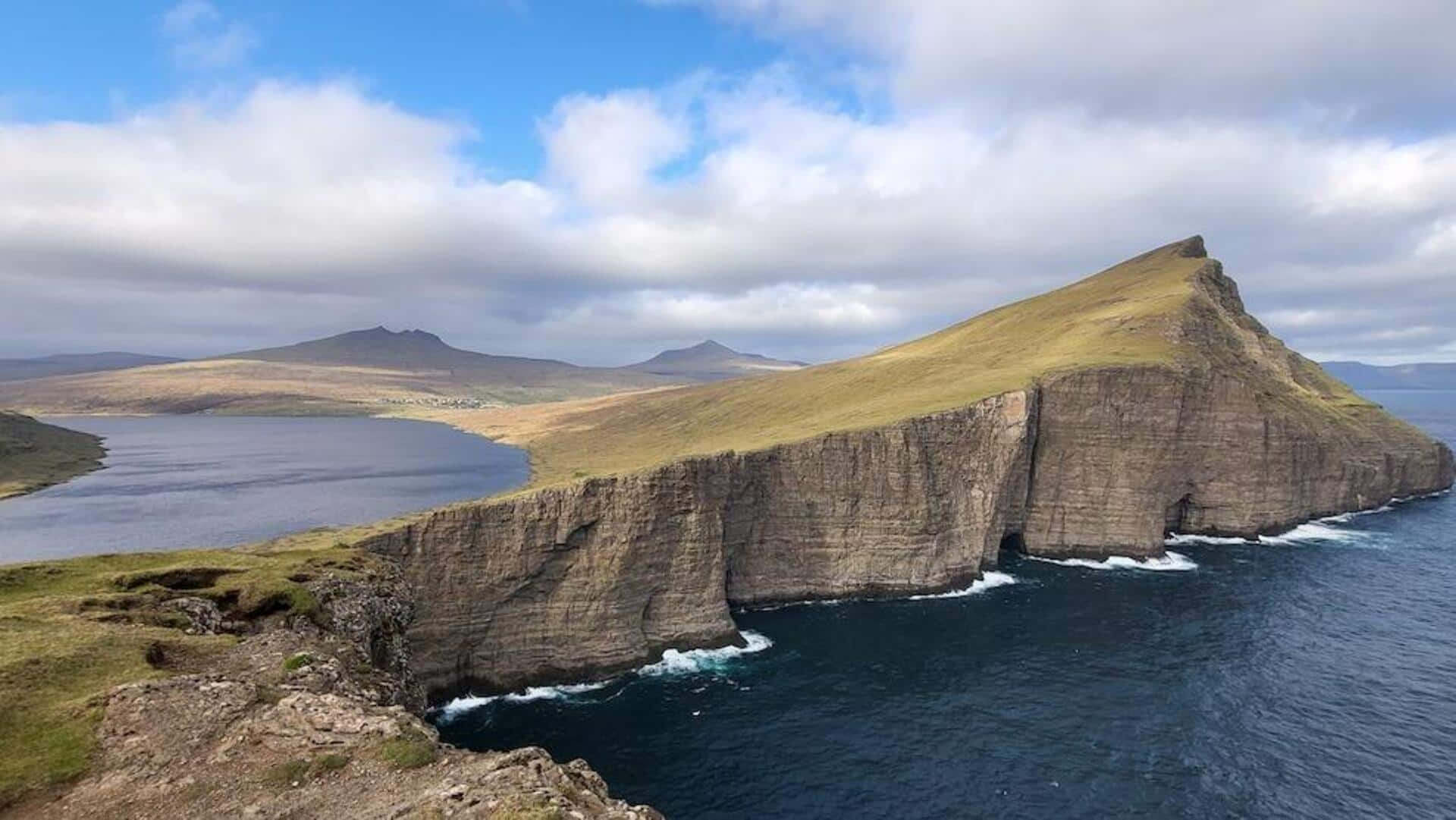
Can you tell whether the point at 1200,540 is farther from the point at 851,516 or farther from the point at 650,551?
the point at 650,551

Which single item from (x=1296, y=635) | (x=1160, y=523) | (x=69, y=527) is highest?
(x=1160, y=523)

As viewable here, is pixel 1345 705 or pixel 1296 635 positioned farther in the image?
pixel 1296 635

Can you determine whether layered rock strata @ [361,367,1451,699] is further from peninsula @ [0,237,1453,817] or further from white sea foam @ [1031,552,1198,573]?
white sea foam @ [1031,552,1198,573]

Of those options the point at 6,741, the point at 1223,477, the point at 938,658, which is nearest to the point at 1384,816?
the point at 938,658

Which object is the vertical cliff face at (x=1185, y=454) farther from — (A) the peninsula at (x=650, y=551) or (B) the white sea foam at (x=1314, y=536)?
(B) the white sea foam at (x=1314, y=536)

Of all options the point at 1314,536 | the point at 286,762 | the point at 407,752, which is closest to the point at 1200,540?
the point at 1314,536

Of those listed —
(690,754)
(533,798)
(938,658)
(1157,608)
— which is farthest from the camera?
(1157,608)

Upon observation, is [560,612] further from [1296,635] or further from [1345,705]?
[1296,635]
